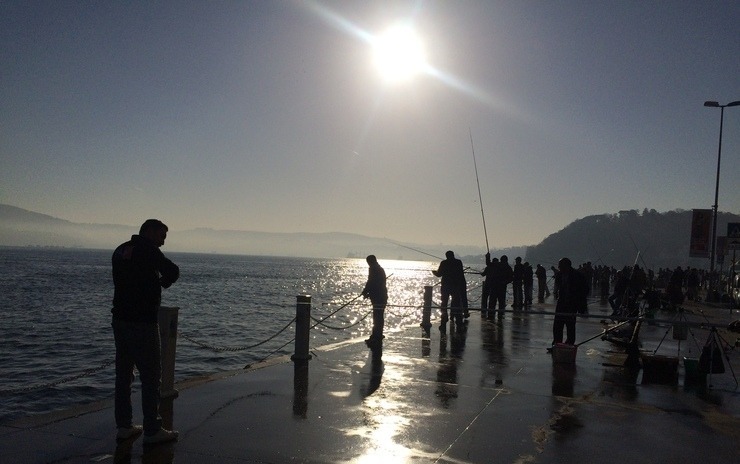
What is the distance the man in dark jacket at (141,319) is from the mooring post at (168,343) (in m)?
1.46

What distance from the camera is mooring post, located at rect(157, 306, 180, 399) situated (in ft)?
22.6

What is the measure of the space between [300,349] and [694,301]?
2790 centimetres

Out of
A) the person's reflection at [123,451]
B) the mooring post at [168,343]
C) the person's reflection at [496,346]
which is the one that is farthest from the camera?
the person's reflection at [496,346]

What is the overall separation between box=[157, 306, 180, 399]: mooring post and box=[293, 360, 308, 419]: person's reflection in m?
1.41

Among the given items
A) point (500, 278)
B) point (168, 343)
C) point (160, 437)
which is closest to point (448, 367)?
point (168, 343)

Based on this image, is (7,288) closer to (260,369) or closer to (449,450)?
(260,369)

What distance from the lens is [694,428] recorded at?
6.28m

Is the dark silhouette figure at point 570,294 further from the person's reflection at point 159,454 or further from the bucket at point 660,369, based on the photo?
the person's reflection at point 159,454

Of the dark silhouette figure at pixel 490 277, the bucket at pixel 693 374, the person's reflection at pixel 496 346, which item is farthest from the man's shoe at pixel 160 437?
the dark silhouette figure at pixel 490 277

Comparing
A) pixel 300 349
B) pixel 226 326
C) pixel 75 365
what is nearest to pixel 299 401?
pixel 300 349

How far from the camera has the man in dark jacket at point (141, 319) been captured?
5.18 m

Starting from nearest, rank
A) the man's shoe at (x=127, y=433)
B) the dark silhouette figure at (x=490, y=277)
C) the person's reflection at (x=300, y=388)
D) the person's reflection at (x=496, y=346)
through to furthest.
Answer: the man's shoe at (x=127, y=433) → the person's reflection at (x=300, y=388) → the person's reflection at (x=496, y=346) → the dark silhouette figure at (x=490, y=277)

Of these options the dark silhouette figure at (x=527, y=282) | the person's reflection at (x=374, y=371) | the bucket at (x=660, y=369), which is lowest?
the person's reflection at (x=374, y=371)

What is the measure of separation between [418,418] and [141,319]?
9.69 feet
